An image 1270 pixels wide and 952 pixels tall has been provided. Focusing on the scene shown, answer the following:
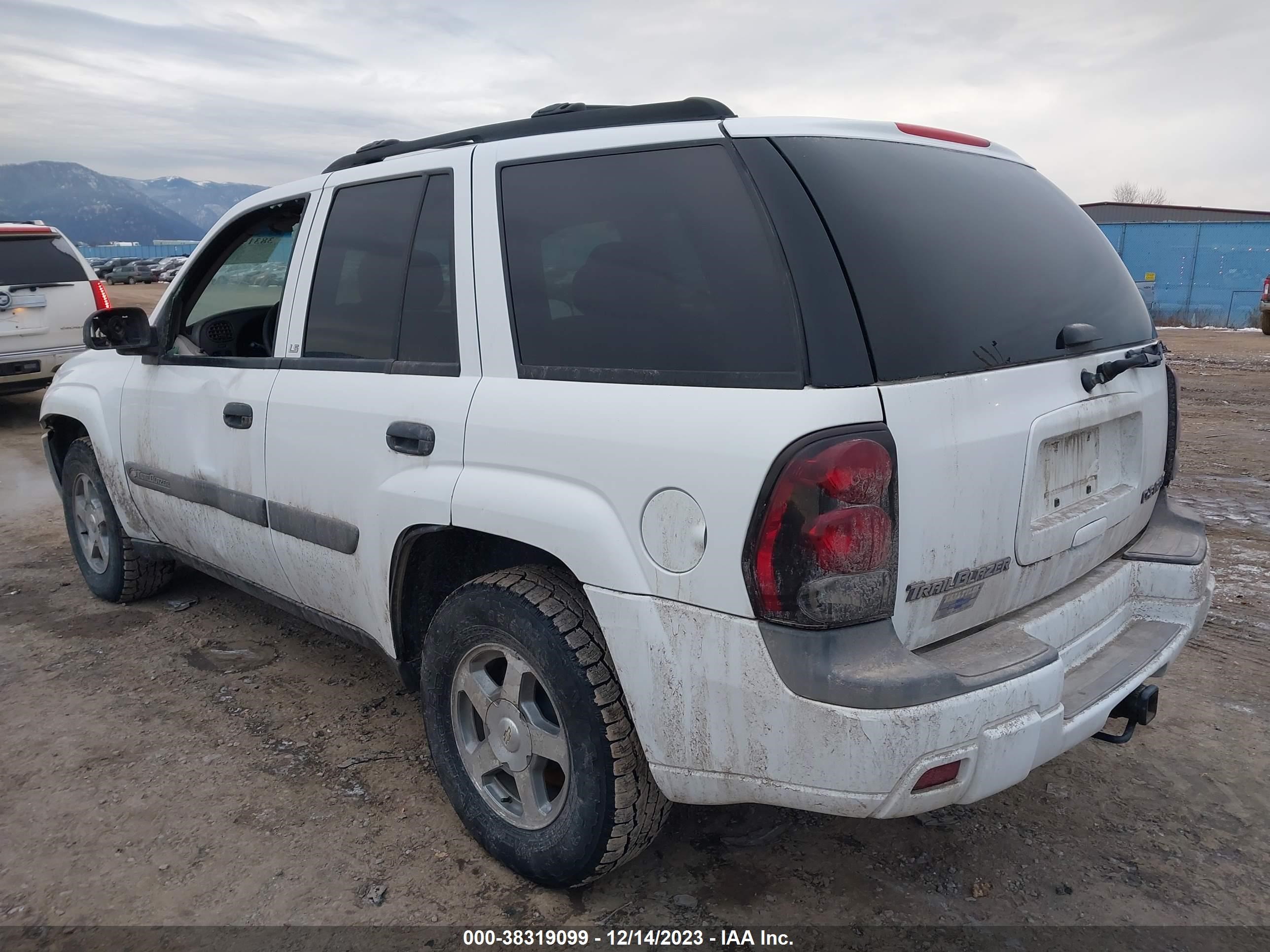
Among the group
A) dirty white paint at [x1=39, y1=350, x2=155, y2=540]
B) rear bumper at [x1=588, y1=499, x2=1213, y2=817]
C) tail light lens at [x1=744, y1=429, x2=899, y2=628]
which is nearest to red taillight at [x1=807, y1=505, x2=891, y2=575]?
tail light lens at [x1=744, y1=429, x2=899, y2=628]

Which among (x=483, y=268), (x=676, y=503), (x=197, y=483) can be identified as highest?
(x=483, y=268)

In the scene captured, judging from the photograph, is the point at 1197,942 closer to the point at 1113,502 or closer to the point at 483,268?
the point at 1113,502

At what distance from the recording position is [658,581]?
196cm

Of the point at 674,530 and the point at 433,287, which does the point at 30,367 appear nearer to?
the point at 433,287

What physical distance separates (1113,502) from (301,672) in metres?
3.05

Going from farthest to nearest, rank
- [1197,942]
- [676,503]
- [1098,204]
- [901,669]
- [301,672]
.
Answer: [1098,204], [301,672], [1197,942], [676,503], [901,669]

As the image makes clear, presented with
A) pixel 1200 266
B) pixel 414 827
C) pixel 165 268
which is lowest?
pixel 414 827

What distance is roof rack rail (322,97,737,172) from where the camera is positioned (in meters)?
2.20

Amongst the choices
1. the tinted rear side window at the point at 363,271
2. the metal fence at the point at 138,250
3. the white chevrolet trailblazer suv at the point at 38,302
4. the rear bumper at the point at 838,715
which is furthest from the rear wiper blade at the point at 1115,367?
the metal fence at the point at 138,250

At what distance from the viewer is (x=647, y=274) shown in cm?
214

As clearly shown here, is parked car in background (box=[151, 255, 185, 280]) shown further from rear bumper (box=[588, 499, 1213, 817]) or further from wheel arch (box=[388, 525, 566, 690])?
rear bumper (box=[588, 499, 1213, 817])

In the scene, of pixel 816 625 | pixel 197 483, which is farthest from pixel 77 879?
pixel 816 625

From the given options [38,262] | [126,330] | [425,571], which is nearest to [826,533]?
[425,571]

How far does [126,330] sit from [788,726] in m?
3.16
